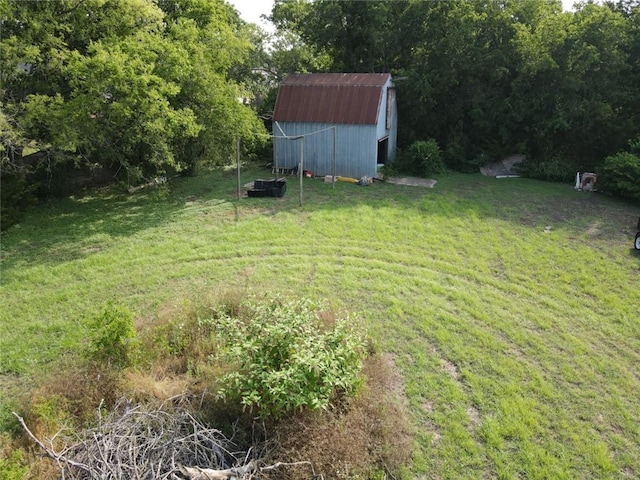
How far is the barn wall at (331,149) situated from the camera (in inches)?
669

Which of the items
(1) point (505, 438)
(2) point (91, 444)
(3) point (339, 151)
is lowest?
(1) point (505, 438)

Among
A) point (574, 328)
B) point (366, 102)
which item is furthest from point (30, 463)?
point (366, 102)

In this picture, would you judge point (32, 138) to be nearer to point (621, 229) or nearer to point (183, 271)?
point (183, 271)

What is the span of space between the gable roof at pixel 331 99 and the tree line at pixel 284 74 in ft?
4.94

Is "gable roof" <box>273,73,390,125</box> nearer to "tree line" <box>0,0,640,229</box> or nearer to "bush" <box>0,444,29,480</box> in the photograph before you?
"tree line" <box>0,0,640,229</box>

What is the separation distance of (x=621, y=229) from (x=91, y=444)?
43.0 feet

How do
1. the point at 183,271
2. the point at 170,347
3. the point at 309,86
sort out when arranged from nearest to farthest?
the point at 170,347 < the point at 183,271 < the point at 309,86

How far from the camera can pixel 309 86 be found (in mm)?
17688

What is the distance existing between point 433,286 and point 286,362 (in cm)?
483

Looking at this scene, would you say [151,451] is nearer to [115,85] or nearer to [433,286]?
[433,286]

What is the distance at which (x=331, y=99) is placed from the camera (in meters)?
17.3

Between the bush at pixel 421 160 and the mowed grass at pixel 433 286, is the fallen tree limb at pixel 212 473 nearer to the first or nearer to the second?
the mowed grass at pixel 433 286

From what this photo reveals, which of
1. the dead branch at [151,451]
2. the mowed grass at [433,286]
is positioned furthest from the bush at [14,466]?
the mowed grass at [433,286]

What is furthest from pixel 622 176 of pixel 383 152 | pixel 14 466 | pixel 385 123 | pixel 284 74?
pixel 14 466
